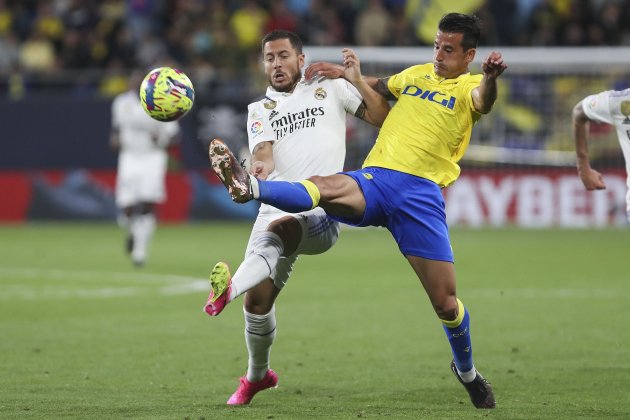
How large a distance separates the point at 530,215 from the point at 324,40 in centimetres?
511

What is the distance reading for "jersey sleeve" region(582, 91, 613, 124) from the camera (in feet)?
27.5

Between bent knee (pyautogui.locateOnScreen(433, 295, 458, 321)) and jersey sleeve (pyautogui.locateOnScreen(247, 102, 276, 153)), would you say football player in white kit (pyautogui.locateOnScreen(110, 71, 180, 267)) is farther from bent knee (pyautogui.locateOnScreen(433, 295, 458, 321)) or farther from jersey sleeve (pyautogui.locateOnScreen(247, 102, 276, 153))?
bent knee (pyautogui.locateOnScreen(433, 295, 458, 321))

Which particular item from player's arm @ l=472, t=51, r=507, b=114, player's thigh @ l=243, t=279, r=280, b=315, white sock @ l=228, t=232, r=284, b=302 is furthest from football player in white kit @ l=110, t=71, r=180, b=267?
player's arm @ l=472, t=51, r=507, b=114

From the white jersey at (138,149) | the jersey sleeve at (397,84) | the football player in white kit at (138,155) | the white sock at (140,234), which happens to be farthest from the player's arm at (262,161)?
the white jersey at (138,149)

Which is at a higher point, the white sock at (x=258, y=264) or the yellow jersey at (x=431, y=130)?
the yellow jersey at (x=431, y=130)

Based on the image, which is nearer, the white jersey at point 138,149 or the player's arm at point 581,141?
the player's arm at point 581,141

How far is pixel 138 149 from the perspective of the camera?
1820cm

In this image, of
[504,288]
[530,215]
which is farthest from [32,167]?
[504,288]

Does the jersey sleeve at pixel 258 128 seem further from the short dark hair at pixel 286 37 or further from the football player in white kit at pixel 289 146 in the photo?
the short dark hair at pixel 286 37

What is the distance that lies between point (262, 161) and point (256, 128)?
28 centimetres

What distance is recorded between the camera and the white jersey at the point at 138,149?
1775 cm

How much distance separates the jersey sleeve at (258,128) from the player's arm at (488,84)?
4.35 feet

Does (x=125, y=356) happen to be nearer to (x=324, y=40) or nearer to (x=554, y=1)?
(x=324, y=40)

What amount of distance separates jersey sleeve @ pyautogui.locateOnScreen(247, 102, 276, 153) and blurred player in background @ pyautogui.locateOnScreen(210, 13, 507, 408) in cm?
65
